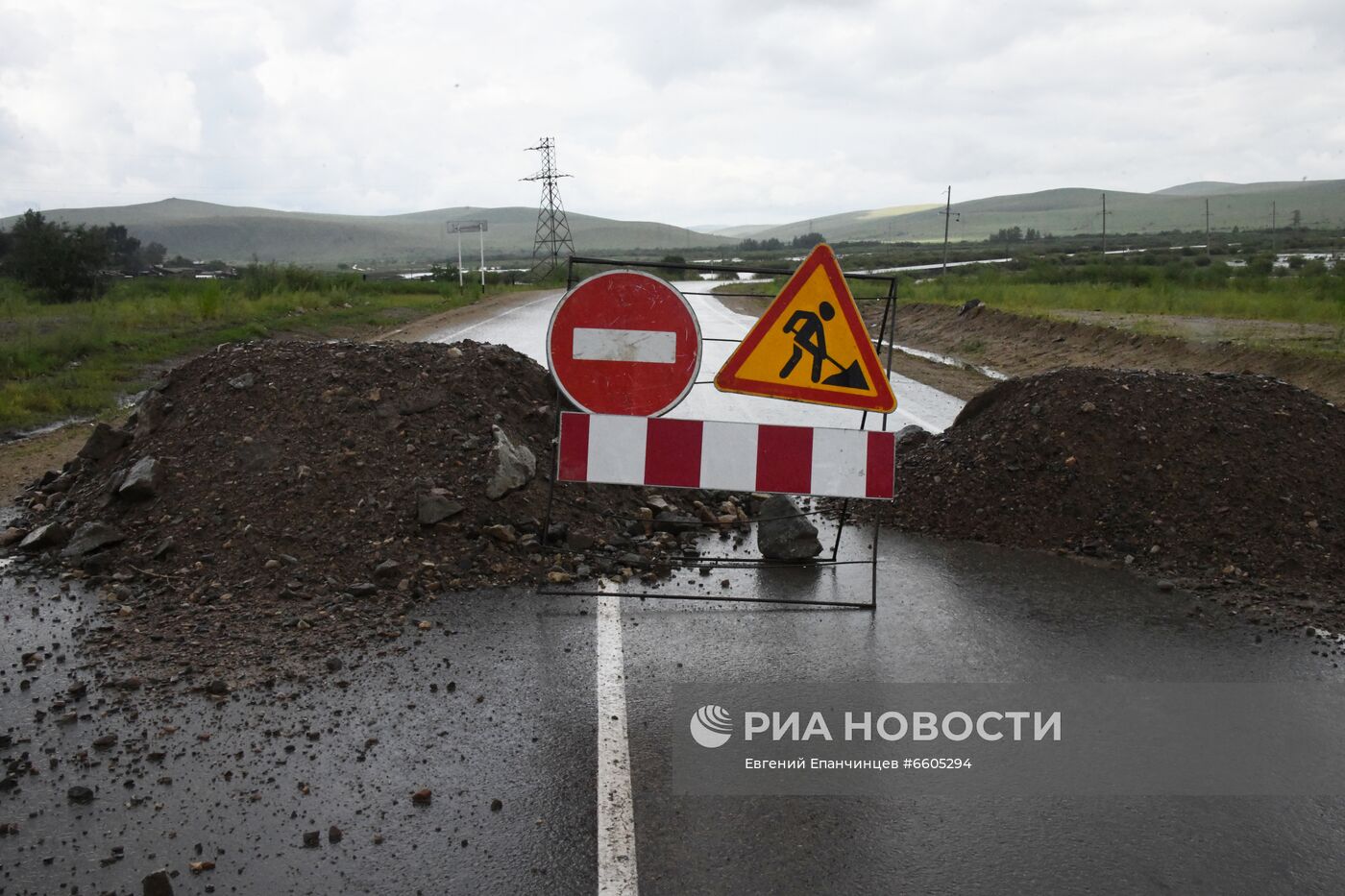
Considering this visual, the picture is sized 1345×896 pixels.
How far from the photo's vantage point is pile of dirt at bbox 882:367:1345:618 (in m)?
6.41

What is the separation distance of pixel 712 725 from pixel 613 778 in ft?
1.97

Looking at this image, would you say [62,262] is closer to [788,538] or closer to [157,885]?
[788,538]

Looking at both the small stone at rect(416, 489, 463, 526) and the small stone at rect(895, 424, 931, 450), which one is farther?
the small stone at rect(895, 424, 931, 450)

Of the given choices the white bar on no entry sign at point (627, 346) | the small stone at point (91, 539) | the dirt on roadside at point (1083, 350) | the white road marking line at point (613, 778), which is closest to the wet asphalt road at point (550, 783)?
the white road marking line at point (613, 778)

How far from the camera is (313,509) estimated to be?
21.2ft

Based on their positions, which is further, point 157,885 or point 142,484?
point 142,484

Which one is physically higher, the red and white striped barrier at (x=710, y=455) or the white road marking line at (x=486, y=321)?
the red and white striped barrier at (x=710, y=455)

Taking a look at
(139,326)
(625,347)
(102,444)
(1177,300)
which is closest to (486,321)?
(139,326)

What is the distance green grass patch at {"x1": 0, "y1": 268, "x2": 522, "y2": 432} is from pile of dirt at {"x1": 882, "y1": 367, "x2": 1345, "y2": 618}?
1014 cm

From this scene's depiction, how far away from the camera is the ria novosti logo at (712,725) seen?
4156 mm

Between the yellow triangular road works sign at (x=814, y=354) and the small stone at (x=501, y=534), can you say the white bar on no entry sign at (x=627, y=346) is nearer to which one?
the yellow triangular road works sign at (x=814, y=354)

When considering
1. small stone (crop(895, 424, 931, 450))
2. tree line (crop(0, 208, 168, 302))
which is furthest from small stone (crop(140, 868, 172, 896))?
tree line (crop(0, 208, 168, 302))

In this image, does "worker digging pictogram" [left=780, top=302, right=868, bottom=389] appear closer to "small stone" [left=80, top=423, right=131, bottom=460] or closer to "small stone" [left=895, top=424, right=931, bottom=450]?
"small stone" [left=895, top=424, right=931, bottom=450]

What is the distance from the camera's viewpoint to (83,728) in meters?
4.11
